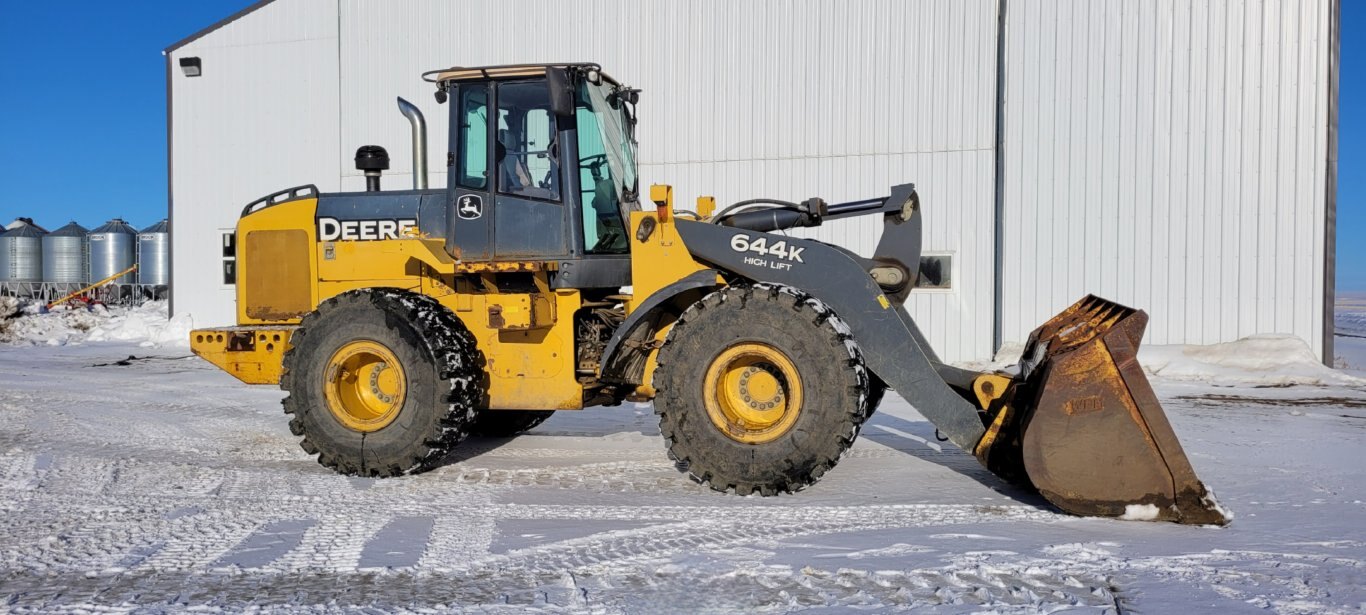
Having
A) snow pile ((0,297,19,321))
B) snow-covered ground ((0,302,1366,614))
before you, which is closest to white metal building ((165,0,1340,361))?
snow-covered ground ((0,302,1366,614))

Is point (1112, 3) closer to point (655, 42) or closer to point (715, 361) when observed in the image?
point (655, 42)

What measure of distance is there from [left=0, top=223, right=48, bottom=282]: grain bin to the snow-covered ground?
1259 inches

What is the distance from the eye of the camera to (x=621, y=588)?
378 centimetres

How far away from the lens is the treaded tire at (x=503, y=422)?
7617mm

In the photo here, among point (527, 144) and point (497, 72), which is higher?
point (497, 72)

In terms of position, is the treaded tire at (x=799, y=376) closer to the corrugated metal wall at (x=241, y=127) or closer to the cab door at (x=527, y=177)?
the cab door at (x=527, y=177)

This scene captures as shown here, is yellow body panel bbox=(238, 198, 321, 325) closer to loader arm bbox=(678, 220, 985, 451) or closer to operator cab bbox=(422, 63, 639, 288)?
operator cab bbox=(422, 63, 639, 288)

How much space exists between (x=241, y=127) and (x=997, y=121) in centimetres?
1360

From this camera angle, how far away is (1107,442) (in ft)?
15.1

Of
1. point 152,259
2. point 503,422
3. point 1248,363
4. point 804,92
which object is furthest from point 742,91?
point 152,259

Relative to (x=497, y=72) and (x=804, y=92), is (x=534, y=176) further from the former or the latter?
(x=804, y=92)

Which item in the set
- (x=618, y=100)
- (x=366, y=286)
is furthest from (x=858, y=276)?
(x=366, y=286)

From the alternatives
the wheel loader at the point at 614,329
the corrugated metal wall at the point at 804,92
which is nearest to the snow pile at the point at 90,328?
the corrugated metal wall at the point at 804,92

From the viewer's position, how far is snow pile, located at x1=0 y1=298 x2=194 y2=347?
61.6 ft
